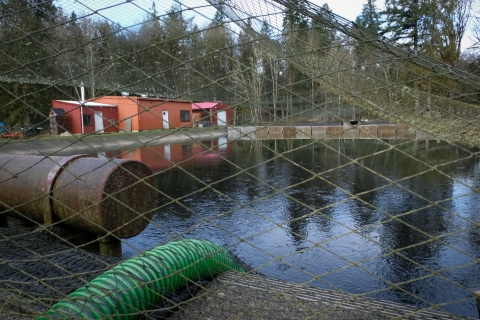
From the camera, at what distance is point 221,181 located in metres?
3.07

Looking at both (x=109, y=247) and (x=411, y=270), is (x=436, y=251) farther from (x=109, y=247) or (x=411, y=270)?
(x=109, y=247)

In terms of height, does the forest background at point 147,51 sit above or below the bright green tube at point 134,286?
above

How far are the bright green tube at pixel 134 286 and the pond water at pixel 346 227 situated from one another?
19 centimetres

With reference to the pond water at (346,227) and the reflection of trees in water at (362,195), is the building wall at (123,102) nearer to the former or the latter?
the pond water at (346,227)

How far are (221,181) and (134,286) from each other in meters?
1.24

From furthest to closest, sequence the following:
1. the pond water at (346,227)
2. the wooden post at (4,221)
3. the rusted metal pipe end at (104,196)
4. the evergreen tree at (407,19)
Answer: the evergreen tree at (407,19) < the wooden post at (4,221) < the rusted metal pipe end at (104,196) < the pond water at (346,227)

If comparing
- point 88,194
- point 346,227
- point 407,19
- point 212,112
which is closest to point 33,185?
point 88,194

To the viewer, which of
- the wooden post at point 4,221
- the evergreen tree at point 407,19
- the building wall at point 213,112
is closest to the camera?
the building wall at point 213,112

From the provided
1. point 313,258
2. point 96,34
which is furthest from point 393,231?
point 96,34

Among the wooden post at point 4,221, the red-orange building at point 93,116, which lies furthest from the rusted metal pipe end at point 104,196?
the wooden post at point 4,221

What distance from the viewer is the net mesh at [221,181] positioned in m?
1.88

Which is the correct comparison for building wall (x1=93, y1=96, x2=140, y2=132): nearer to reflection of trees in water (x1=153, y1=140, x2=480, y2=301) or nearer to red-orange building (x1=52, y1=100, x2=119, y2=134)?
red-orange building (x1=52, y1=100, x2=119, y2=134)

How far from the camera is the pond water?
194cm

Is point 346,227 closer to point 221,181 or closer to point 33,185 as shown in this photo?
point 221,181
